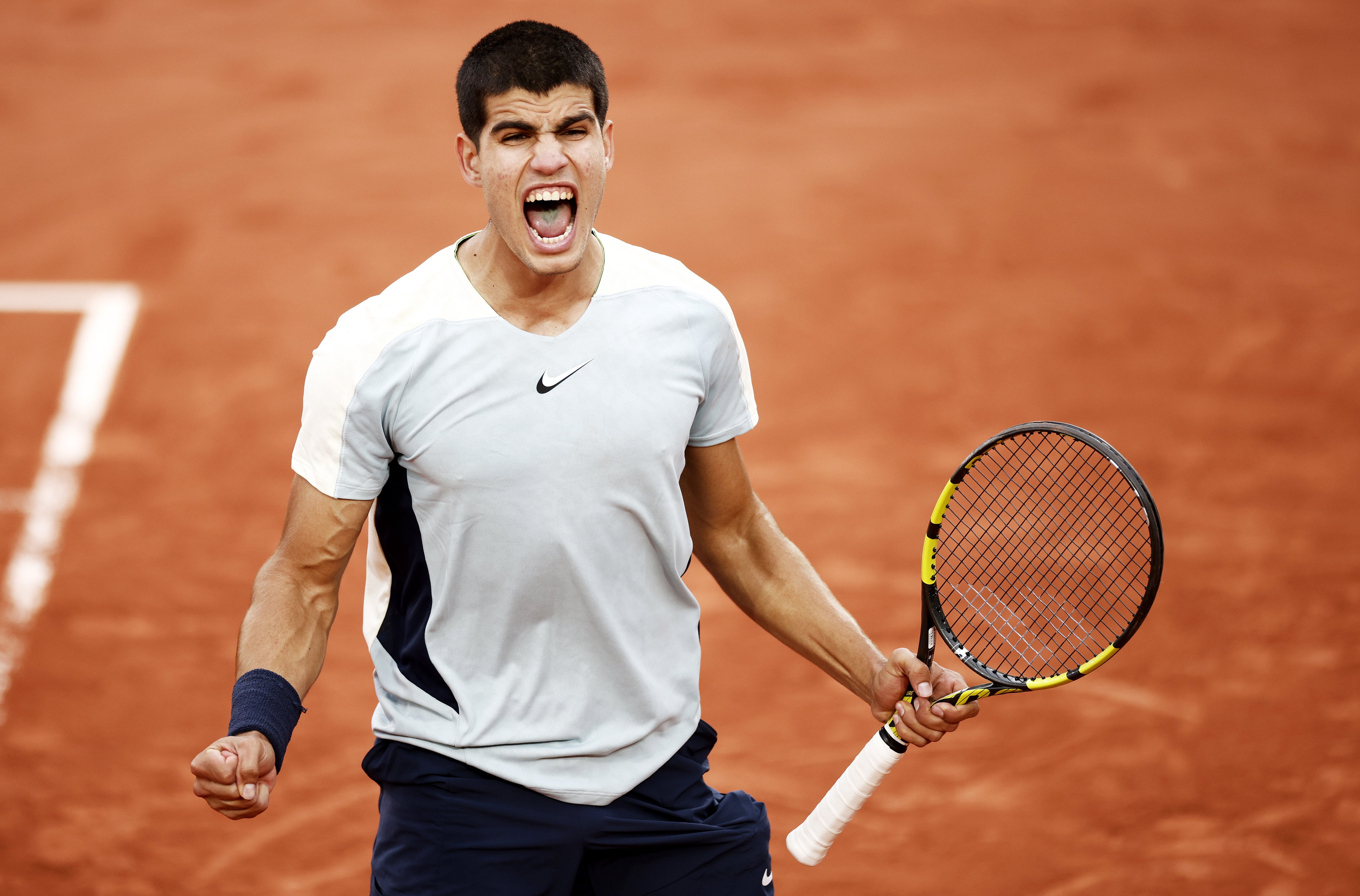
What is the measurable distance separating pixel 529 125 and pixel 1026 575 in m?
2.78

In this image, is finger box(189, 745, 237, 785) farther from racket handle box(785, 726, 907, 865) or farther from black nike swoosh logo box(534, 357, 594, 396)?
→ racket handle box(785, 726, 907, 865)

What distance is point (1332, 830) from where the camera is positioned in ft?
15.2

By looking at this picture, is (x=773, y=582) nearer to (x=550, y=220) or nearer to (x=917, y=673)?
(x=917, y=673)

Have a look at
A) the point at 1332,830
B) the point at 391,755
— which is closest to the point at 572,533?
the point at 391,755

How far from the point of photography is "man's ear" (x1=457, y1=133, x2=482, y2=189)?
2.77 metres

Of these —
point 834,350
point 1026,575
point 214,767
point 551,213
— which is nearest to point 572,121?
point 551,213

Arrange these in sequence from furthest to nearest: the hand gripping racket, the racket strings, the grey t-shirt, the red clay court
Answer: the red clay court → the racket strings → the hand gripping racket → the grey t-shirt

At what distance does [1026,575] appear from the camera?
4.79 meters

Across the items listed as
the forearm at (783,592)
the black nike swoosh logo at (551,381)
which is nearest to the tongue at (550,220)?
the black nike swoosh logo at (551,381)

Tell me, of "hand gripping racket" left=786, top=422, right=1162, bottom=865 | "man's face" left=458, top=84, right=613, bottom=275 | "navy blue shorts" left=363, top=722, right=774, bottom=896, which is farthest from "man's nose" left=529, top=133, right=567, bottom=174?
"navy blue shorts" left=363, top=722, right=774, bottom=896

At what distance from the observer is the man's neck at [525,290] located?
2746 millimetres

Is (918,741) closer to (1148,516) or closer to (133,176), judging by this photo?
(1148,516)

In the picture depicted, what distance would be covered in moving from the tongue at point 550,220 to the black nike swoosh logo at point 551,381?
27 centimetres

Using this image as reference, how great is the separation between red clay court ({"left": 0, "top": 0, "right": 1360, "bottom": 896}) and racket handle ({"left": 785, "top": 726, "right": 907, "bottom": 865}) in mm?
1586
